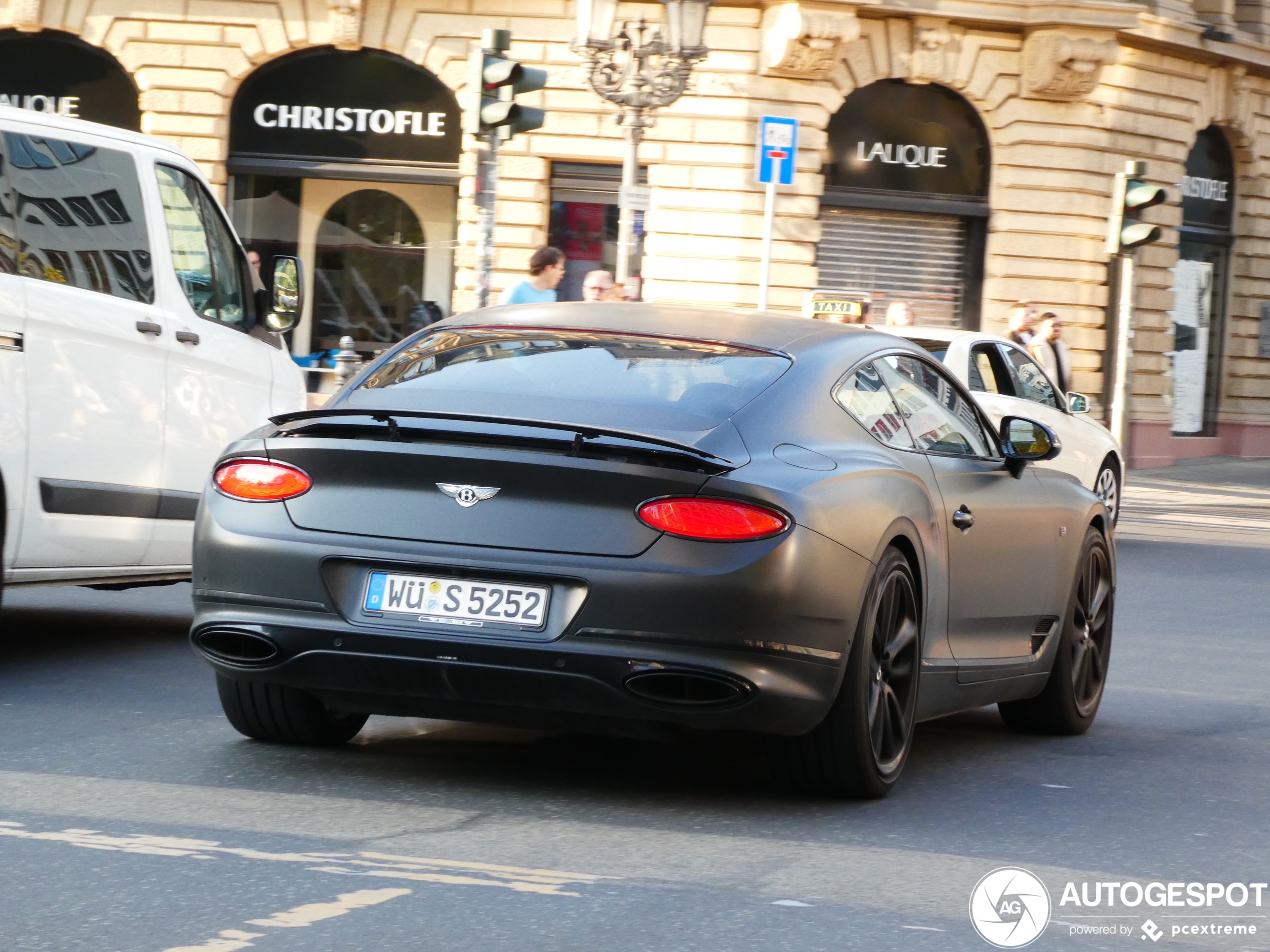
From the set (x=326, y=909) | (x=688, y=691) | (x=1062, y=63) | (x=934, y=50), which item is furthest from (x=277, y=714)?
(x=1062, y=63)

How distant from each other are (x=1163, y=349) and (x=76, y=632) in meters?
21.1

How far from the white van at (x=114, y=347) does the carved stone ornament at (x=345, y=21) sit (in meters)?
16.2

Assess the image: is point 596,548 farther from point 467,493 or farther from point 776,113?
point 776,113

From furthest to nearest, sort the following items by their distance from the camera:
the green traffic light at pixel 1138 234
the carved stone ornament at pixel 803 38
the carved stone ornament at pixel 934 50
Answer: the carved stone ornament at pixel 934 50, the carved stone ornament at pixel 803 38, the green traffic light at pixel 1138 234

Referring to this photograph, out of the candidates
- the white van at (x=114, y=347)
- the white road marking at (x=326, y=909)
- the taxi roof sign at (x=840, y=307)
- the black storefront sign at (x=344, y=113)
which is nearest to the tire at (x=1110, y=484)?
the taxi roof sign at (x=840, y=307)

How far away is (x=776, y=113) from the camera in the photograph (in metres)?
24.2

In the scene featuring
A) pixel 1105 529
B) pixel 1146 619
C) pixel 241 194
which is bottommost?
pixel 1146 619

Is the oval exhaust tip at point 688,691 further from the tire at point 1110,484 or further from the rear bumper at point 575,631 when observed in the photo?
the tire at point 1110,484

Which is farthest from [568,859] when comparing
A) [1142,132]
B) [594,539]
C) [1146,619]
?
[1142,132]

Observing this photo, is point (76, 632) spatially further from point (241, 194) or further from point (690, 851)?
point (241, 194)

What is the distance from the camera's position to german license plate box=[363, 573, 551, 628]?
5195 millimetres

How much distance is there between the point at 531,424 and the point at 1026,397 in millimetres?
10116

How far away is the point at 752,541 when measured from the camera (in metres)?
5.14

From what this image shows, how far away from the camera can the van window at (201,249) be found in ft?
27.4
